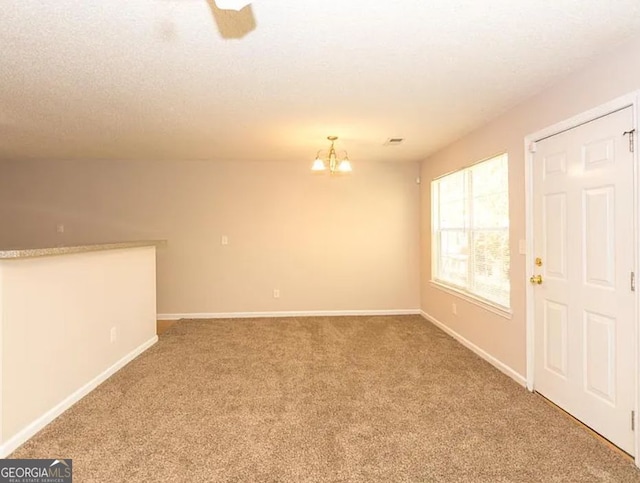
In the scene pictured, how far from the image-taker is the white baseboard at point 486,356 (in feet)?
10.0

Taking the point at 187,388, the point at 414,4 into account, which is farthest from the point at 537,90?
the point at 187,388

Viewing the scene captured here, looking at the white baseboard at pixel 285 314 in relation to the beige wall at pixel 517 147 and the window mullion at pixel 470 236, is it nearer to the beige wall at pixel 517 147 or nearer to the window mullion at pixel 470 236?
the beige wall at pixel 517 147

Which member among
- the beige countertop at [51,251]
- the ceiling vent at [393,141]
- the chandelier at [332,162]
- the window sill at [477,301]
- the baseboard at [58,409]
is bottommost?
the baseboard at [58,409]

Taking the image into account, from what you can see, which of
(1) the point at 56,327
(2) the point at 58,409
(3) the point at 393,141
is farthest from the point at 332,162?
(2) the point at 58,409

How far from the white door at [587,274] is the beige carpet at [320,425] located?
22 cm

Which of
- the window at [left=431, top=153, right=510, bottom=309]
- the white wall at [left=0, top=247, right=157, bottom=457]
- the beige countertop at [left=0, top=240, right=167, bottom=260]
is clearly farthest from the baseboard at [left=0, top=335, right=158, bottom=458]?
the window at [left=431, top=153, right=510, bottom=309]

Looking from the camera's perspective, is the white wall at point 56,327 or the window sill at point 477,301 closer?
the white wall at point 56,327

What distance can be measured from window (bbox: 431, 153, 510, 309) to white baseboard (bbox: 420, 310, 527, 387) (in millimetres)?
518

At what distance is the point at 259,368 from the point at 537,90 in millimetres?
3278

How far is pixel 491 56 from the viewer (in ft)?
7.52

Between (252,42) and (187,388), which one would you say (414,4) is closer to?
(252,42)

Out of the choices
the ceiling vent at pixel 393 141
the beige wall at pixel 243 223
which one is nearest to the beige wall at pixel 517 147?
the ceiling vent at pixel 393 141

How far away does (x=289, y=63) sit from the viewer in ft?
7.81

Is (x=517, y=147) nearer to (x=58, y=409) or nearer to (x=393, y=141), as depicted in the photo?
(x=393, y=141)
